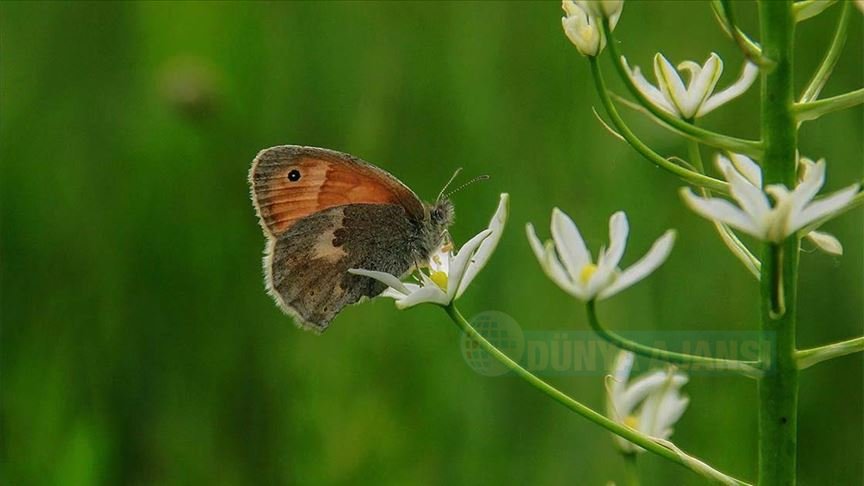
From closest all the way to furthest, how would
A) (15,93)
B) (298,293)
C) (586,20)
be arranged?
(586,20), (298,293), (15,93)

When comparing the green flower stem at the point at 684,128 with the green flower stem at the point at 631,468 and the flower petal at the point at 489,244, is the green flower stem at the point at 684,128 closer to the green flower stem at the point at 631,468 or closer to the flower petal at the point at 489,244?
the flower petal at the point at 489,244

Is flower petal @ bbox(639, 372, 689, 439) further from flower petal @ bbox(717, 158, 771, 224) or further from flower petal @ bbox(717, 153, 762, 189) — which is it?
flower petal @ bbox(717, 158, 771, 224)

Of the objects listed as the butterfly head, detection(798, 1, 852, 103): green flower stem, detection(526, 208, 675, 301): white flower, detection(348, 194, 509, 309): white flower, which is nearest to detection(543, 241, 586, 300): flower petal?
detection(526, 208, 675, 301): white flower

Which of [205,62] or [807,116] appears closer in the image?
[807,116]

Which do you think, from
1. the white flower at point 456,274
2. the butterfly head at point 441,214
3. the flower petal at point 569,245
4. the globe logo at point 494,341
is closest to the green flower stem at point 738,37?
the flower petal at point 569,245

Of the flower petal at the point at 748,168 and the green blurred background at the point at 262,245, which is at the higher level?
the flower petal at the point at 748,168

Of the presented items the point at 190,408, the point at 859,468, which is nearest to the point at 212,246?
the point at 190,408

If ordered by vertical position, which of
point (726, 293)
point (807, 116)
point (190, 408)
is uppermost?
point (807, 116)

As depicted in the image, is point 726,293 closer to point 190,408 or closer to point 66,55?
point 190,408
